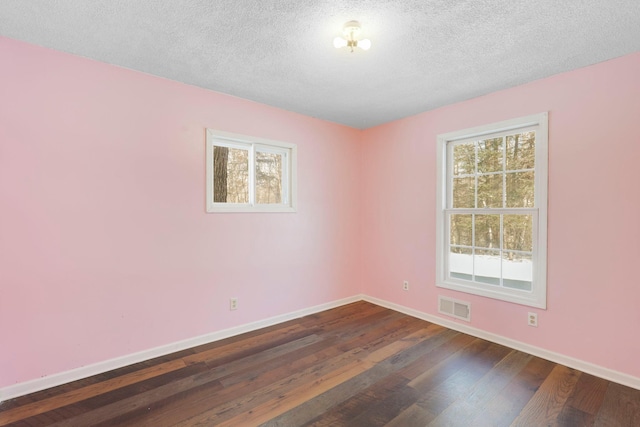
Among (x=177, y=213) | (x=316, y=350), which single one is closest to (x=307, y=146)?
(x=177, y=213)

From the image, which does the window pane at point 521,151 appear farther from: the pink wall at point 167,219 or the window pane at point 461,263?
the window pane at point 461,263

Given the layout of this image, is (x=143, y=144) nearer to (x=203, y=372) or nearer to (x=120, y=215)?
(x=120, y=215)

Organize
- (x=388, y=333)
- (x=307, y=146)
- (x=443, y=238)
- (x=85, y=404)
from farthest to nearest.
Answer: (x=307, y=146) < (x=443, y=238) < (x=388, y=333) < (x=85, y=404)

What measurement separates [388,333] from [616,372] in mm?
1831

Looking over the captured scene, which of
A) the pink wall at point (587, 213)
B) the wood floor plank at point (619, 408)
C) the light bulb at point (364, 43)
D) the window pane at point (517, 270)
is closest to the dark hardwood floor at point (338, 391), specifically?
the wood floor plank at point (619, 408)

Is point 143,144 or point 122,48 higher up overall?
point 122,48

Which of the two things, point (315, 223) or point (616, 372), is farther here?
point (315, 223)

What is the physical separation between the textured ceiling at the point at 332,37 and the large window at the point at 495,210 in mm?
559

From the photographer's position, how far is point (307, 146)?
378cm

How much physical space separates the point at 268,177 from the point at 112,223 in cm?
164

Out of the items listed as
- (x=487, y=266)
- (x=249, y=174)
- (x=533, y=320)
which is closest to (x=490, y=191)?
(x=487, y=266)

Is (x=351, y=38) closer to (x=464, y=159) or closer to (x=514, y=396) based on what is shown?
(x=464, y=159)

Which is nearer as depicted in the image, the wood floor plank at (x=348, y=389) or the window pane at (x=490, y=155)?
the wood floor plank at (x=348, y=389)

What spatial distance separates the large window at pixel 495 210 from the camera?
2.77 m
